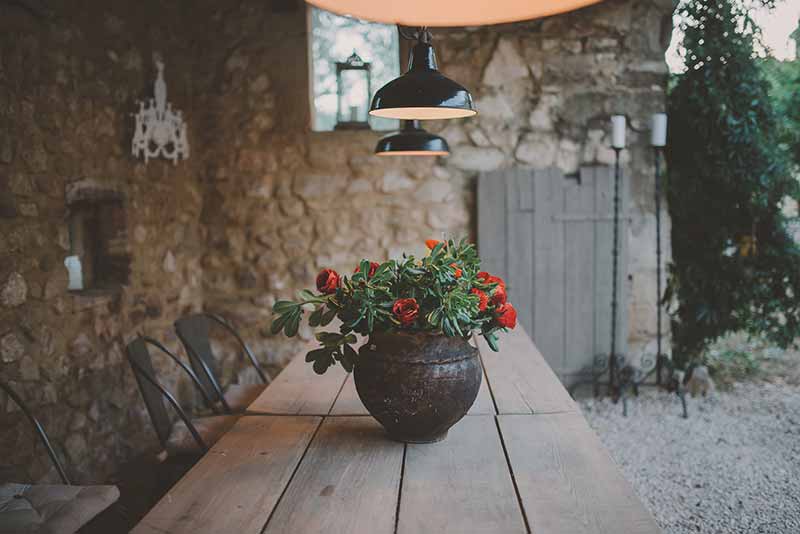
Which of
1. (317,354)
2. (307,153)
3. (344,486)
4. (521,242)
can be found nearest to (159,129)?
(307,153)

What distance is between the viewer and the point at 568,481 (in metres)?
1.50

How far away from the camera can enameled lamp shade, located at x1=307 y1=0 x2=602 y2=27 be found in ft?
3.36

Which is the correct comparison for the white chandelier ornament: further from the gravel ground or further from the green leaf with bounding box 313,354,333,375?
the gravel ground

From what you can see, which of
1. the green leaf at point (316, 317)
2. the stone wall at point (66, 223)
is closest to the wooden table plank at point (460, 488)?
the green leaf at point (316, 317)

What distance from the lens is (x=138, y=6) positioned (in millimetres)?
3691

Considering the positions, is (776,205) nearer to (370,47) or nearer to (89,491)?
(370,47)

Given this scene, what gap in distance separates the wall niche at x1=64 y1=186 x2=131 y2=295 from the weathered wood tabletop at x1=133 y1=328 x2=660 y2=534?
1851 mm

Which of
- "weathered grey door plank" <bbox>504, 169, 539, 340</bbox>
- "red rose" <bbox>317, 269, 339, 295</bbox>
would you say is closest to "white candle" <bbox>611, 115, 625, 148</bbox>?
"weathered grey door plank" <bbox>504, 169, 539, 340</bbox>

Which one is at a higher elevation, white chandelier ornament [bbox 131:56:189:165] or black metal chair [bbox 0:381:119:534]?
white chandelier ornament [bbox 131:56:189:165]

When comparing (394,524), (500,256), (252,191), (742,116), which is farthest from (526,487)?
(742,116)

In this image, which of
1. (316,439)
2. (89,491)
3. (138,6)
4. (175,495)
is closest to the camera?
(175,495)

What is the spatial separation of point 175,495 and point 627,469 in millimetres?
2447

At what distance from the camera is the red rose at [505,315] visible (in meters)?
1.70

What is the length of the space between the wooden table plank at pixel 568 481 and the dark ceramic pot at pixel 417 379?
0.20m
